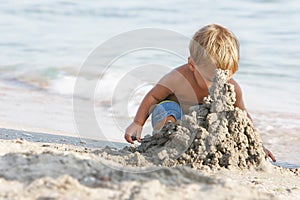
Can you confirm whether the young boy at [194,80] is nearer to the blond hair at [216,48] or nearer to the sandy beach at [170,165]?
the blond hair at [216,48]

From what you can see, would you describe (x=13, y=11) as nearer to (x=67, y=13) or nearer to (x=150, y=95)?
(x=67, y=13)

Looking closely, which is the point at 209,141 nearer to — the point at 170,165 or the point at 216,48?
the point at 170,165

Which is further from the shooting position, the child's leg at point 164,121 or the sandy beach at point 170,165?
the child's leg at point 164,121

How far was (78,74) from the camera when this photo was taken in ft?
22.5

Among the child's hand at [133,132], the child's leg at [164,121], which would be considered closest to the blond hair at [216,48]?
the child's leg at [164,121]

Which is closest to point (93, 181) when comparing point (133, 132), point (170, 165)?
point (170, 165)

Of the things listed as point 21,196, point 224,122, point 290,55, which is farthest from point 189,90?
point 290,55

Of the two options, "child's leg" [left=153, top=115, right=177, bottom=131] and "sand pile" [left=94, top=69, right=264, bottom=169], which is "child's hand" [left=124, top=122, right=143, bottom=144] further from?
"sand pile" [left=94, top=69, right=264, bottom=169]

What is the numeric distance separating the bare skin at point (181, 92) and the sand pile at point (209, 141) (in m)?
0.32

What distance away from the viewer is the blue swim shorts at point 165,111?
3.64 m

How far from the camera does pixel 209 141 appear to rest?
324 cm

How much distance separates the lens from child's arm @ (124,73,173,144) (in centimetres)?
377

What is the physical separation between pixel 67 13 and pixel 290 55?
14.8ft

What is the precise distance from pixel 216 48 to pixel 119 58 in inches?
143
